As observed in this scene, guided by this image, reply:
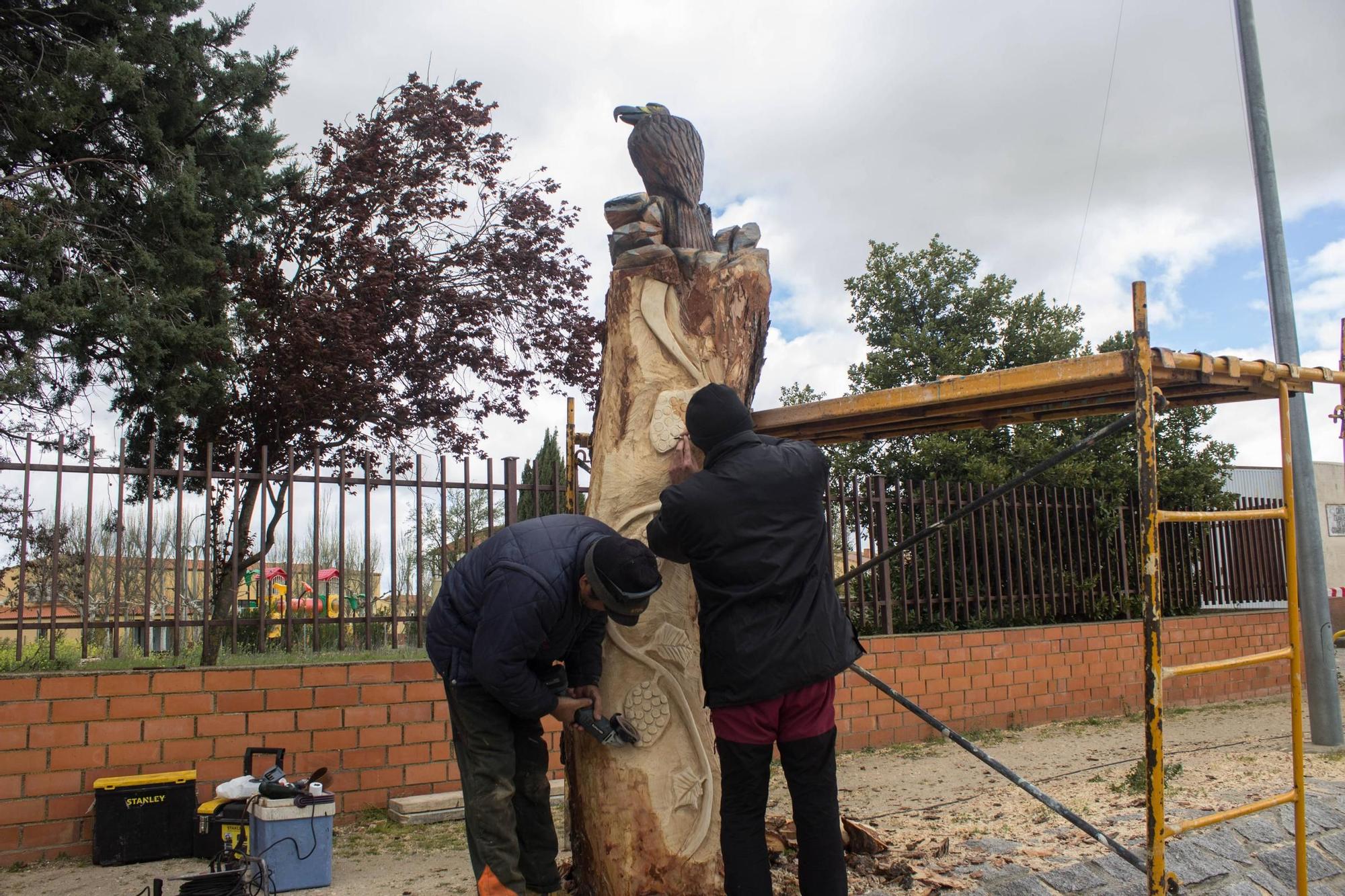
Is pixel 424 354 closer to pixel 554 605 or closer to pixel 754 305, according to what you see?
pixel 754 305

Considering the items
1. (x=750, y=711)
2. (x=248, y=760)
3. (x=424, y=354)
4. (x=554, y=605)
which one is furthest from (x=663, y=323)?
(x=424, y=354)

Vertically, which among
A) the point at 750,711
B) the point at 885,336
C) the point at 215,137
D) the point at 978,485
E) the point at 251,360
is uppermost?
the point at 215,137

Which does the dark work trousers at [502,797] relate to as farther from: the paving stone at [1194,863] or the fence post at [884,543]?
the fence post at [884,543]

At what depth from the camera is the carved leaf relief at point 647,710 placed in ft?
11.0

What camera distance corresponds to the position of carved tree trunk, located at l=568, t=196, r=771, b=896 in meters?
3.32

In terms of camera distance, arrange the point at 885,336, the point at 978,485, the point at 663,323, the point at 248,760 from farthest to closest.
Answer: the point at 885,336, the point at 978,485, the point at 248,760, the point at 663,323

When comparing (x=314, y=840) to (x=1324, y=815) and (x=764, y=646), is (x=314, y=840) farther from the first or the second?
(x=1324, y=815)

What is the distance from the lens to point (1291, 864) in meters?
3.92

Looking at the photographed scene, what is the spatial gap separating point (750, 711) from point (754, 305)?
1634mm

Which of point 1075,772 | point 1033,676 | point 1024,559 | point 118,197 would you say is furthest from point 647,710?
point 118,197

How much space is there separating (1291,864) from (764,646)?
2.69 meters

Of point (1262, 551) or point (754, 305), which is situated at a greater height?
point (754, 305)

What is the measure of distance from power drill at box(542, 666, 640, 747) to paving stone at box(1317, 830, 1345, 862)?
3.02m

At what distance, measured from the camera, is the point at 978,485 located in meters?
8.78
